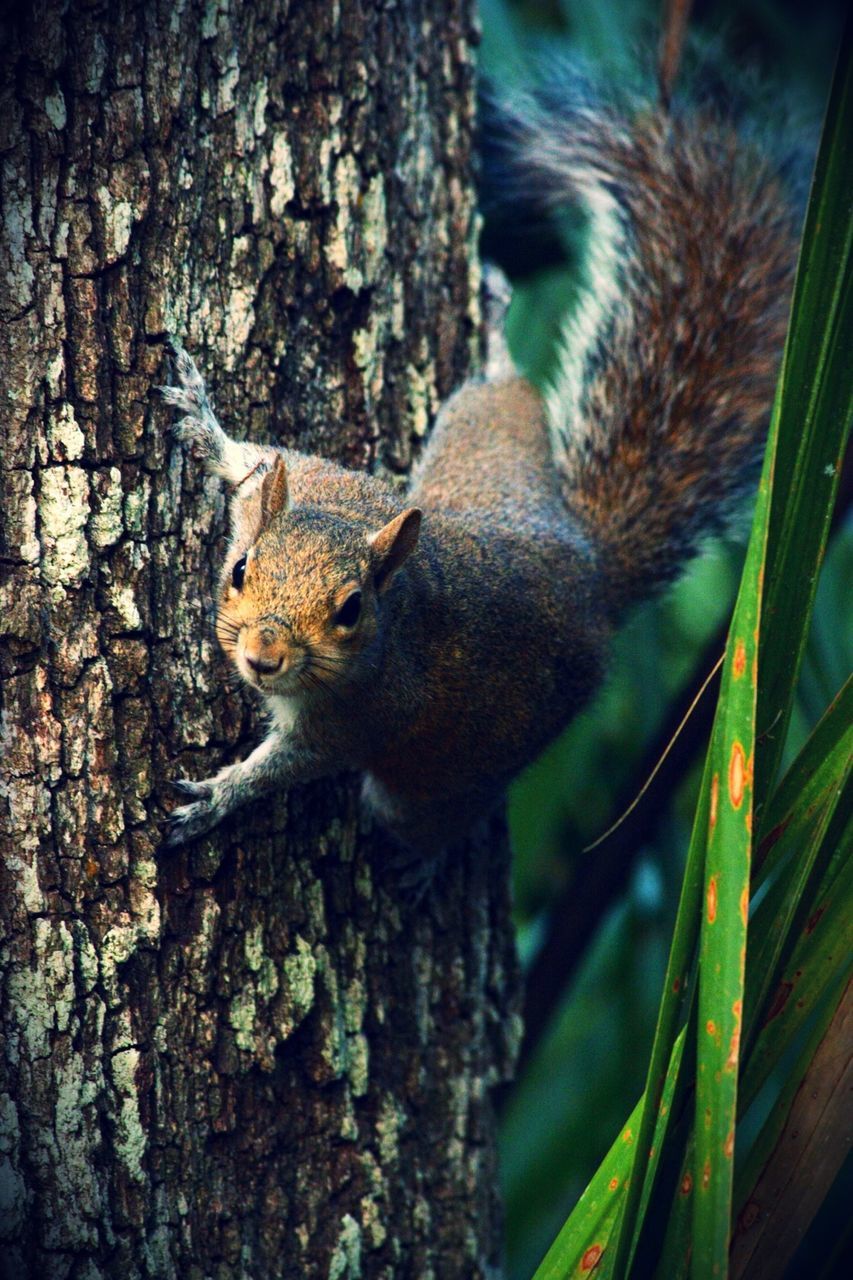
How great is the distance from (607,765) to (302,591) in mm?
1338

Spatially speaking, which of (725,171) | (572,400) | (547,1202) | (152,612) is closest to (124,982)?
(152,612)

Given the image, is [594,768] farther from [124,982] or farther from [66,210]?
[66,210]

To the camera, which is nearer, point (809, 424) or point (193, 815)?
point (809, 424)

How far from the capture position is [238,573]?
1.83 metres

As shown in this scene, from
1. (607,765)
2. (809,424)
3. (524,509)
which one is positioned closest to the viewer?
(809,424)

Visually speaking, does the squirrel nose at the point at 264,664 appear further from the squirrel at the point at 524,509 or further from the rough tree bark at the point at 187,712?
the rough tree bark at the point at 187,712

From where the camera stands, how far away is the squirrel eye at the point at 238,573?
1830 mm

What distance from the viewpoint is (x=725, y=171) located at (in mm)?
2750

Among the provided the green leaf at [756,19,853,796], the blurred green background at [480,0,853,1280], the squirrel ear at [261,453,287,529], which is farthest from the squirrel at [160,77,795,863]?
the green leaf at [756,19,853,796]

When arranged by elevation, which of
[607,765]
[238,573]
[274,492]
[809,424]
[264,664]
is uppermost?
[809,424]

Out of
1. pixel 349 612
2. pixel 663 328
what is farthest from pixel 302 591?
pixel 663 328

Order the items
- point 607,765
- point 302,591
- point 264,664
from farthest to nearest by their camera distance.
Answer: point 607,765 < point 302,591 < point 264,664

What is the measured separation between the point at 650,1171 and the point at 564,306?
2302 mm

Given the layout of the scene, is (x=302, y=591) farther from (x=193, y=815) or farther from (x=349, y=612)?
(x=193, y=815)
